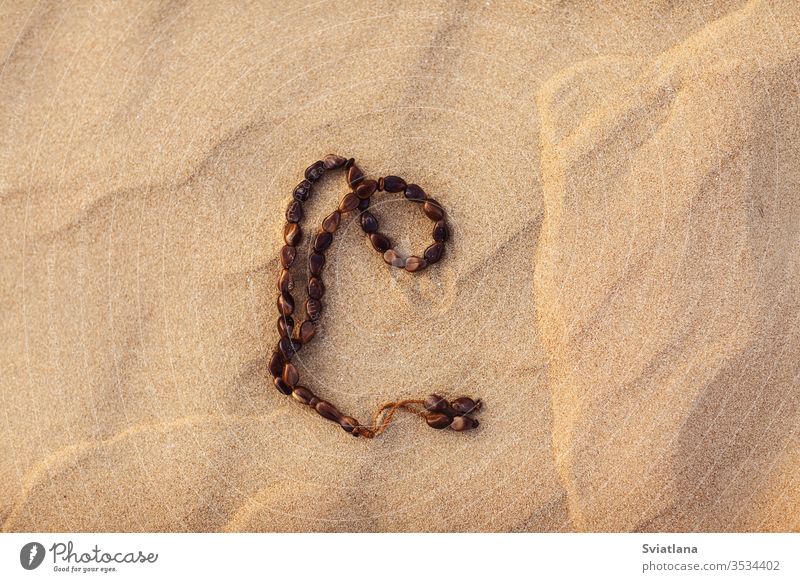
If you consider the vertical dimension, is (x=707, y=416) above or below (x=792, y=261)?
below

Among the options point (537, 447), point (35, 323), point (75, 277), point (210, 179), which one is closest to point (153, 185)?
point (210, 179)

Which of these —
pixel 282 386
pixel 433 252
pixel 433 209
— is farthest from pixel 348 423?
pixel 433 209

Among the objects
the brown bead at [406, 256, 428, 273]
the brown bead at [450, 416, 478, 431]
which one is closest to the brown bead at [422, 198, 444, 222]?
the brown bead at [406, 256, 428, 273]

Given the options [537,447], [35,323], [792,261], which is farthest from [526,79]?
[35,323]

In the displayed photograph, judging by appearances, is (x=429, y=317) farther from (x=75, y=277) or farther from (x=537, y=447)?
(x=75, y=277)

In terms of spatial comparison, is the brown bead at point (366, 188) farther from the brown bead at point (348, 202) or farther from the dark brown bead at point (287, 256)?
the dark brown bead at point (287, 256)
